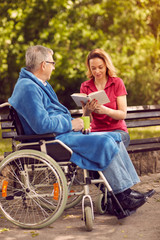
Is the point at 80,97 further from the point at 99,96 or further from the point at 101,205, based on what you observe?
the point at 101,205

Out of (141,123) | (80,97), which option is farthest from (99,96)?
(141,123)

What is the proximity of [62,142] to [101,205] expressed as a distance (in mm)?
1007

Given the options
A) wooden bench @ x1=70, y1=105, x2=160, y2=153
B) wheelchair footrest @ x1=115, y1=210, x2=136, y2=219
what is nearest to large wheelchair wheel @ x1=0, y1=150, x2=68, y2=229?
wheelchair footrest @ x1=115, y1=210, x2=136, y2=219

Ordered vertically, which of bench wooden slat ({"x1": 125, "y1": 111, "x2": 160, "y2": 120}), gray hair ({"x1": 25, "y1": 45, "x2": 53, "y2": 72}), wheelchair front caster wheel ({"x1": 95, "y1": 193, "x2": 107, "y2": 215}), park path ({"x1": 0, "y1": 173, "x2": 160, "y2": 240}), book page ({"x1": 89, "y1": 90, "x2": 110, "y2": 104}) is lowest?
park path ({"x1": 0, "y1": 173, "x2": 160, "y2": 240})

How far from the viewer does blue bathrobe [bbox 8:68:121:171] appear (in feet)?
13.1

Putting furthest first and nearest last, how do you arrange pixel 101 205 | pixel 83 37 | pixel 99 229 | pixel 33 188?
pixel 83 37 → pixel 101 205 → pixel 33 188 → pixel 99 229

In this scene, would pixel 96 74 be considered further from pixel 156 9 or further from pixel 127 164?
pixel 156 9

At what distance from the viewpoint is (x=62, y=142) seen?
4.03 m

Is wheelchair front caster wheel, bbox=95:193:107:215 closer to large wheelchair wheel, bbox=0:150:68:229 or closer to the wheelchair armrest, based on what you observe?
large wheelchair wheel, bbox=0:150:68:229

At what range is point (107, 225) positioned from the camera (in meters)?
4.26

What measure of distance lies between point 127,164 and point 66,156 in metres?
0.63

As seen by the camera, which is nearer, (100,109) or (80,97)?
(80,97)

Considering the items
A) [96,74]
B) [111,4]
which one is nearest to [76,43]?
[111,4]

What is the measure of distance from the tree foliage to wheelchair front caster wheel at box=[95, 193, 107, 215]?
9.25 metres
